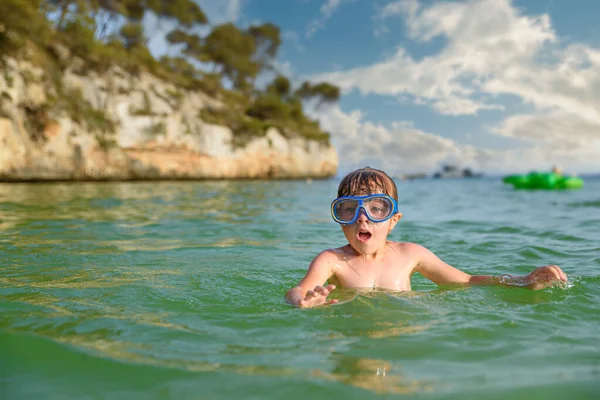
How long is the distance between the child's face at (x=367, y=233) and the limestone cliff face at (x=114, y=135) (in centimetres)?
2173

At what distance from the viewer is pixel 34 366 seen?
205 centimetres

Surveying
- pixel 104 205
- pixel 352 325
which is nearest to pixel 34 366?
pixel 352 325

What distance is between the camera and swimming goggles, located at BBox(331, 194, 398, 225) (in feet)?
10.2

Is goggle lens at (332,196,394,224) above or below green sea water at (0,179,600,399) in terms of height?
above

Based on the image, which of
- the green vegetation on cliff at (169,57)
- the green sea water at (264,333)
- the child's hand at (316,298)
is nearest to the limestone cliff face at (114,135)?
the green vegetation on cliff at (169,57)

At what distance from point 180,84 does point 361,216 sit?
35156mm

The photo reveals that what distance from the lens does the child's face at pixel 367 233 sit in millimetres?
3152

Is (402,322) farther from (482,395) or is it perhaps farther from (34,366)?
(34,366)

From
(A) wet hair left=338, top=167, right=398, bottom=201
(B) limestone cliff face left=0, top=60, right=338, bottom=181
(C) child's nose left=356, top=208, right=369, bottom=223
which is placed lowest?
(C) child's nose left=356, top=208, right=369, bottom=223

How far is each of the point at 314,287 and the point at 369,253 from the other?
0.51 m

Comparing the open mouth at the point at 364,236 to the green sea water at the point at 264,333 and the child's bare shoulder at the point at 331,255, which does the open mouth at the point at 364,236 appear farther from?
the green sea water at the point at 264,333

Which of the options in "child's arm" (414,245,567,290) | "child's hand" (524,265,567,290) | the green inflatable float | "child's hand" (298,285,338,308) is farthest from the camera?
the green inflatable float

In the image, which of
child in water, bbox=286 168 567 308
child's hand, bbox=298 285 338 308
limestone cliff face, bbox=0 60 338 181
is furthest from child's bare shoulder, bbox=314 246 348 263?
limestone cliff face, bbox=0 60 338 181

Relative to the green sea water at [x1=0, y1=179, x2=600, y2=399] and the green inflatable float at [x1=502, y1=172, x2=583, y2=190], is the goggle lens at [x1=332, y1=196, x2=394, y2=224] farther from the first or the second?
the green inflatable float at [x1=502, y1=172, x2=583, y2=190]
